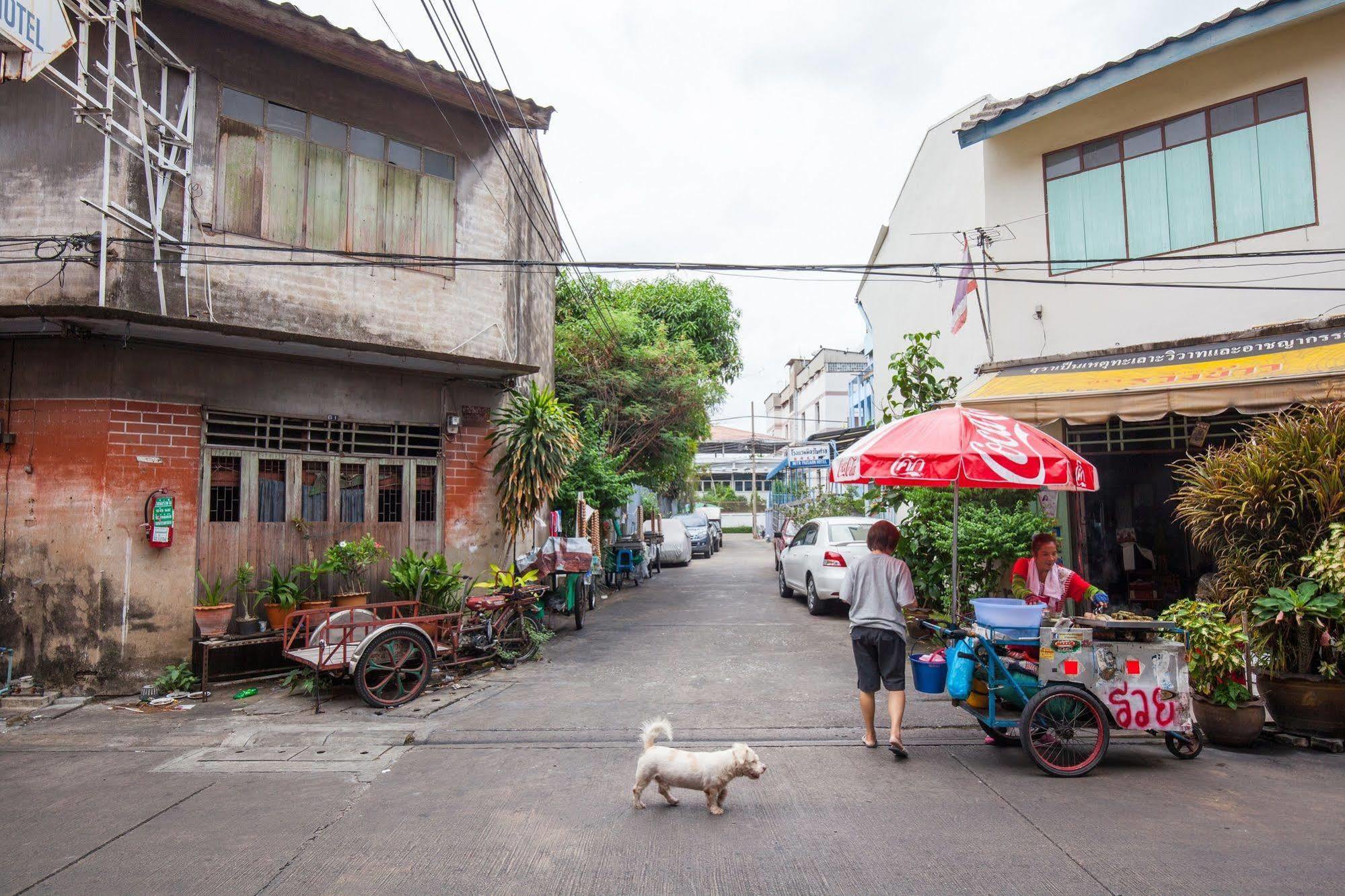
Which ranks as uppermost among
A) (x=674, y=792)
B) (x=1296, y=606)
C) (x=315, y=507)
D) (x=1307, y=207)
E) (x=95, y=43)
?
(x=95, y=43)

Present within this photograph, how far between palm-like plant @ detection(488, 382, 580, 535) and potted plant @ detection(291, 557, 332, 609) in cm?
245

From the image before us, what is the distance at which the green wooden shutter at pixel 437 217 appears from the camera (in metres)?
10.4

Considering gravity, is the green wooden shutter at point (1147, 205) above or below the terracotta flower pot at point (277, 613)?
above

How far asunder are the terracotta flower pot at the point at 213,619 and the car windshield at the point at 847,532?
8.87 metres

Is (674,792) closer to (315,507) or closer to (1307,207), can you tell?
(315,507)

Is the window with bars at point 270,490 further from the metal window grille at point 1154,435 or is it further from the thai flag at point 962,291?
the metal window grille at point 1154,435

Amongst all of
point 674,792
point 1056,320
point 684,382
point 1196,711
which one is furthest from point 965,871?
point 684,382

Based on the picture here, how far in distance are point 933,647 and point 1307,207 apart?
7.03m

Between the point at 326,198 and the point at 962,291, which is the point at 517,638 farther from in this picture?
the point at 962,291

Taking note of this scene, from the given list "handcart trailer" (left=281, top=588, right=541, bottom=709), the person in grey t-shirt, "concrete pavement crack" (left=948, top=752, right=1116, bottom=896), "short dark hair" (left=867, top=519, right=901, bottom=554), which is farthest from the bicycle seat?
"concrete pavement crack" (left=948, top=752, right=1116, bottom=896)

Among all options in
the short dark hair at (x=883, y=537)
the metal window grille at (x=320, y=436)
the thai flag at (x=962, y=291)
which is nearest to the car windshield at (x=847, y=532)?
the thai flag at (x=962, y=291)

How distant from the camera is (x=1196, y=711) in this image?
5.91 meters

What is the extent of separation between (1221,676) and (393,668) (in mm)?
6928

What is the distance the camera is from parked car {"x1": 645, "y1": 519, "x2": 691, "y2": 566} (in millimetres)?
23172
